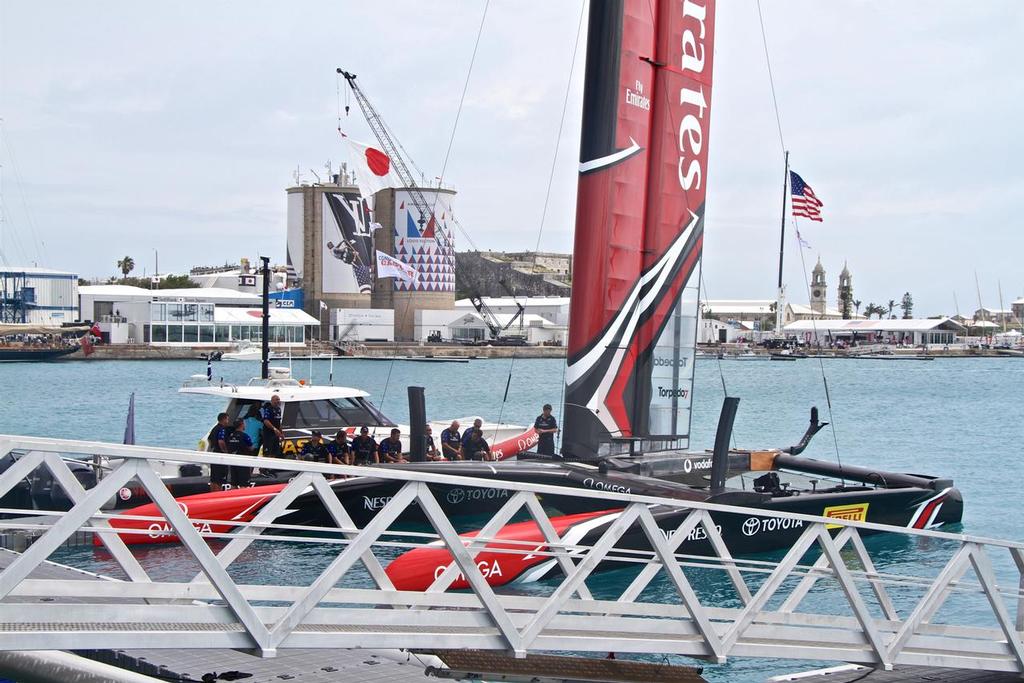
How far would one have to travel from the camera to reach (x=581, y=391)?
698 inches

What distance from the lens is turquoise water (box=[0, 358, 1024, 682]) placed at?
17.9 metres

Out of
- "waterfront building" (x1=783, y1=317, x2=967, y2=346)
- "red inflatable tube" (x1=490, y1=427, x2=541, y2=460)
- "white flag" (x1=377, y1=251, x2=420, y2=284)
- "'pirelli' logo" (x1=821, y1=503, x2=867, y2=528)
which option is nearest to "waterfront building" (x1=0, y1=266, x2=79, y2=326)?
"white flag" (x1=377, y1=251, x2=420, y2=284)

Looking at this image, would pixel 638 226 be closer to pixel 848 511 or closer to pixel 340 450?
pixel 848 511

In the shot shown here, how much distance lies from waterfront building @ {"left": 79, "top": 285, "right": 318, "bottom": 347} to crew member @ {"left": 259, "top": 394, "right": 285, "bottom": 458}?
86.5 metres

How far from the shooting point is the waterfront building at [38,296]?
118m

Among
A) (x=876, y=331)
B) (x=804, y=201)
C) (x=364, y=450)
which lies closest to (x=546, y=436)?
(x=364, y=450)

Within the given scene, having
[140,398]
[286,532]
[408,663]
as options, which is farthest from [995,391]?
[408,663]

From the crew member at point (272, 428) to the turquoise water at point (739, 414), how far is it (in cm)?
176

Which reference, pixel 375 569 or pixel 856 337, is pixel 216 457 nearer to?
pixel 375 569

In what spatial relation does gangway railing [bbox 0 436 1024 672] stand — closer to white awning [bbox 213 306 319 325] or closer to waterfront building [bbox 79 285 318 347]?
waterfront building [bbox 79 285 318 347]

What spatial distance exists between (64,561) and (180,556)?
1.63 metres

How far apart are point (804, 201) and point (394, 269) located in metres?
90.5

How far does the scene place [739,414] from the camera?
58.9 m

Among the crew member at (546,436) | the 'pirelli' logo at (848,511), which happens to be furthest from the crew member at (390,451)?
the 'pirelli' logo at (848,511)
